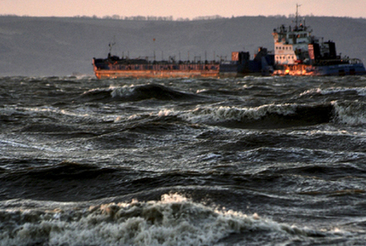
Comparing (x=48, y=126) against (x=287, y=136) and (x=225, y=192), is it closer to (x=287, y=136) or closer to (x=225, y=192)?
(x=287, y=136)

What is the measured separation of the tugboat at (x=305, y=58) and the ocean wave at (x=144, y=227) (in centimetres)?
8306

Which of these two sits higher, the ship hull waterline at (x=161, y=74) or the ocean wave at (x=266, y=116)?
the ocean wave at (x=266, y=116)

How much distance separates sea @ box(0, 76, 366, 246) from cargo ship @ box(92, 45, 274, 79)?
7670 cm

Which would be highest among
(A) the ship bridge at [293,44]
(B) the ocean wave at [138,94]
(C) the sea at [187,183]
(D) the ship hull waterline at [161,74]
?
(A) the ship bridge at [293,44]

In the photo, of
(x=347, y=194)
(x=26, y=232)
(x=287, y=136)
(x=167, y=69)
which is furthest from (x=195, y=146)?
(x=167, y=69)

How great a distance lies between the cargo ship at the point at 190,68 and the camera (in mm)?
94375

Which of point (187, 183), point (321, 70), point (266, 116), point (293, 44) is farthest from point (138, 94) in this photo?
point (293, 44)

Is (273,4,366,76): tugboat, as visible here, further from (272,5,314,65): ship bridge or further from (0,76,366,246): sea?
(0,76,366,246): sea

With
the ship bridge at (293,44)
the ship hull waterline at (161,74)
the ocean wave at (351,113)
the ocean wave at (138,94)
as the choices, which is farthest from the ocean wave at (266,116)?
the ship hull waterline at (161,74)

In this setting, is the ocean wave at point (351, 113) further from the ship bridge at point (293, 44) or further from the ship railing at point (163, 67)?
the ship railing at point (163, 67)

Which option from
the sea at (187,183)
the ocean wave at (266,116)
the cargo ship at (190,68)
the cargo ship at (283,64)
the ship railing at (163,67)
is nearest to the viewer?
the sea at (187,183)

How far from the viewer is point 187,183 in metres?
8.38

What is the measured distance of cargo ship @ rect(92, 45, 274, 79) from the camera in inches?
3716

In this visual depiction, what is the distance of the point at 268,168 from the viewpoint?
953 centimetres
